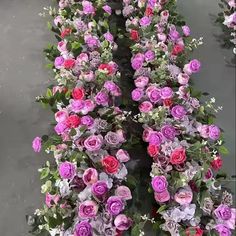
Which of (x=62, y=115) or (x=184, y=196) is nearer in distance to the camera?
(x=184, y=196)

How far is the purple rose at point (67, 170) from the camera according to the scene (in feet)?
6.25

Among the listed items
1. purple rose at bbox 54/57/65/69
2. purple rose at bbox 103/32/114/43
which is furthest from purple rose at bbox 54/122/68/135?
purple rose at bbox 103/32/114/43

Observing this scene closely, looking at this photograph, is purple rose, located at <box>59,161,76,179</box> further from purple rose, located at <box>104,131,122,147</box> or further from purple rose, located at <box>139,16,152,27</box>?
purple rose, located at <box>139,16,152,27</box>

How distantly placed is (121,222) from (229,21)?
5.68 ft

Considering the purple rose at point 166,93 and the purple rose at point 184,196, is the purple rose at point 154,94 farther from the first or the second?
the purple rose at point 184,196

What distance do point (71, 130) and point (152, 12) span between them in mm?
1142

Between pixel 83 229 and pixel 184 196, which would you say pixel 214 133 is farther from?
pixel 83 229

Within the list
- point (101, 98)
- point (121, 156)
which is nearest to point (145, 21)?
point (101, 98)

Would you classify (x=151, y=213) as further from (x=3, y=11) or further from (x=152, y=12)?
(x=3, y=11)

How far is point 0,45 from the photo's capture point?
9.82 feet

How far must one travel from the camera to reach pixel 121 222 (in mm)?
Answer: 1843

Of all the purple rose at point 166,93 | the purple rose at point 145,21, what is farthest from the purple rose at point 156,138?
the purple rose at point 145,21

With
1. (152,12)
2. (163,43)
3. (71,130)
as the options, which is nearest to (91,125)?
(71,130)

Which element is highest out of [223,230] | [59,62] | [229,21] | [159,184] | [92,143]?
[229,21]
